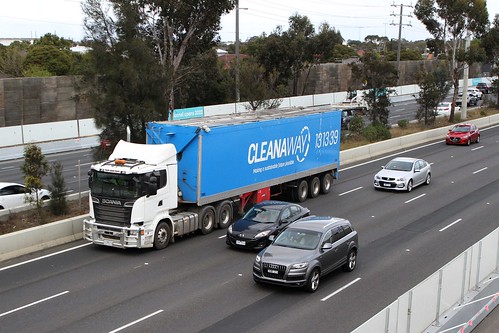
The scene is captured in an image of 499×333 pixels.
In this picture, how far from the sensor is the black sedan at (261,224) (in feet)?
63.3

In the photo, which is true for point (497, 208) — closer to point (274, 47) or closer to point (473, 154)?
point (473, 154)

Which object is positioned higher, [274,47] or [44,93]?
[274,47]

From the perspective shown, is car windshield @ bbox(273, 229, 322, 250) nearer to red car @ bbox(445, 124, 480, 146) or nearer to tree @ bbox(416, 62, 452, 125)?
red car @ bbox(445, 124, 480, 146)

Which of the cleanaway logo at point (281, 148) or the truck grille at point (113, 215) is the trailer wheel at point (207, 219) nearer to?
the cleanaway logo at point (281, 148)

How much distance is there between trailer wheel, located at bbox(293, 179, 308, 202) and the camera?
26672 millimetres

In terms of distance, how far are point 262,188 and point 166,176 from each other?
17.5 ft

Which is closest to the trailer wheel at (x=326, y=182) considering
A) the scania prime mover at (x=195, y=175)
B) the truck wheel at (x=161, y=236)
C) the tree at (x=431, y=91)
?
the scania prime mover at (x=195, y=175)

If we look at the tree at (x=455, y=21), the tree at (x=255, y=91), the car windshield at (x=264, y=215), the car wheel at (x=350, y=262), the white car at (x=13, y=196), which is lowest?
the car wheel at (x=350, y=262)

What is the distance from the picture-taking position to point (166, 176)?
20078 millimetres

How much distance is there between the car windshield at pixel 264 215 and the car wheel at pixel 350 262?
3071 millimetres

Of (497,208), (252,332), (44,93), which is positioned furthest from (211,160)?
(44,93)

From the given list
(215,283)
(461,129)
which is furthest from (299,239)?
(461,129)

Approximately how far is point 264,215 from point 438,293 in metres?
8.20

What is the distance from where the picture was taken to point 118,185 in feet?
63.2
